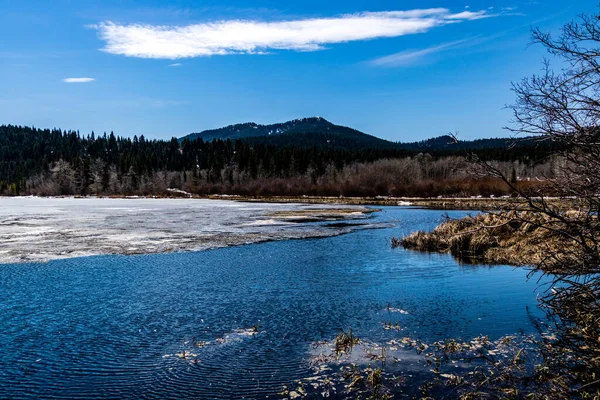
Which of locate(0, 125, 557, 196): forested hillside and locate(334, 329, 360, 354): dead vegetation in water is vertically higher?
locate(0, 125, 557, 196): forested hillside

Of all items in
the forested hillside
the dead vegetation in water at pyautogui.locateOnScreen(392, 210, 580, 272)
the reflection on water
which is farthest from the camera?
the forested hillside

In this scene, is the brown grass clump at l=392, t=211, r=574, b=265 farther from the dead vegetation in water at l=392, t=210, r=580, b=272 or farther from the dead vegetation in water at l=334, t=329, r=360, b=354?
the dead vegetation in water at l=334, t=329, r=360, b=354

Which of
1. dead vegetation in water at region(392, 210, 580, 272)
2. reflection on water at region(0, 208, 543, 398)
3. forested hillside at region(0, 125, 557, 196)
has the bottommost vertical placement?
reflection on water at region(0, 208, 543, 398)

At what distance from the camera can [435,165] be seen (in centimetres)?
15988

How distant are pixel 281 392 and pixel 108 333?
20.5ft

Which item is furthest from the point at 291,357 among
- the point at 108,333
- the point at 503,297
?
the point at 503,297

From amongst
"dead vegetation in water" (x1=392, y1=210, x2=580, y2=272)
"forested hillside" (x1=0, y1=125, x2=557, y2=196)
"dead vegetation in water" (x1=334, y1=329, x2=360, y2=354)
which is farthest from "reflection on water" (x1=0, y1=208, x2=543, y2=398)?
"forested hillside" (x1=0, y1=125, x2=557, y2=196)

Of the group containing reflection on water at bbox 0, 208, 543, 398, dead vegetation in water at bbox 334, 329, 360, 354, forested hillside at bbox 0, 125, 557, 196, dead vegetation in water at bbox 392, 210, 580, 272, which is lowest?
reflection on water at bbox 0, 208, 543, 398

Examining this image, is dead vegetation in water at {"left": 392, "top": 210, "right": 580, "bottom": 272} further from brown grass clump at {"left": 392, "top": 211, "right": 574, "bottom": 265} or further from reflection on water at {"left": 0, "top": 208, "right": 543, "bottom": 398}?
reflection on water at {"left": 0, "top": 208, "right": 543, "bottom": 398}

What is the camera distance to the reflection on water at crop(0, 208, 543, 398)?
984cm

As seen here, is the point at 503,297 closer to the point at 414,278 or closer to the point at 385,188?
the point at 414,278

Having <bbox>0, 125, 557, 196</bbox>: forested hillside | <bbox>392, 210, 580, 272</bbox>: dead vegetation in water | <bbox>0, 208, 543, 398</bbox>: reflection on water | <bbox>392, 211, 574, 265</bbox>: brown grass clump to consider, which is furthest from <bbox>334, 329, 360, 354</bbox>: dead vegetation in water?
<bbox>0, 125, 557, 196</bbox>: forested hillside

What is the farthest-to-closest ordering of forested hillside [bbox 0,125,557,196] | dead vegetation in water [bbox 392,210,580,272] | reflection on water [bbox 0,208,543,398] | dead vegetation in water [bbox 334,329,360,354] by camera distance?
forested hillside [bbox 0,125,557,196] → dead vegetation in water [bbox 392,210,580,272] → dead vegetation in water [bbox 334,329,360,354] → reflection on water [bbox 0,208,543,398]

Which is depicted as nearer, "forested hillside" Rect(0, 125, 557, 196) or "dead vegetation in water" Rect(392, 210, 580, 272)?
"dead vegetation in water" Rect(392, 210, 580, 272)
